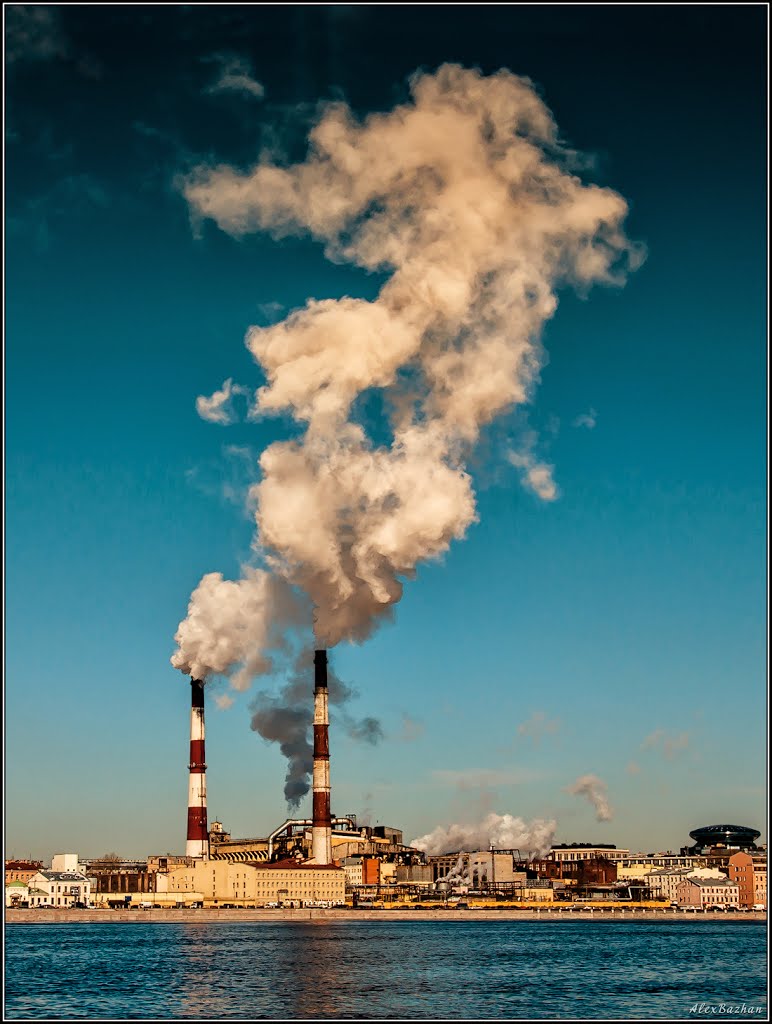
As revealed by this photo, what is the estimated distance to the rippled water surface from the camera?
45.1 m

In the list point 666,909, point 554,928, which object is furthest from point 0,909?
point 666,909

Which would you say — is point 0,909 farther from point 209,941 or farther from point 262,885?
point 262,885

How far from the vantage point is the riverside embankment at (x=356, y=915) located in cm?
12188

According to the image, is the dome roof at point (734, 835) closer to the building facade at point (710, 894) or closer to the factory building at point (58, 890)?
the building facade at point (710, 894)

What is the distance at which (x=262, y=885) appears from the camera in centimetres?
13275

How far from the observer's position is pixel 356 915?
423 ft

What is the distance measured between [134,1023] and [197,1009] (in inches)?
213

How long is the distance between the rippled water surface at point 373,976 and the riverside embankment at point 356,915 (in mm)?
23120

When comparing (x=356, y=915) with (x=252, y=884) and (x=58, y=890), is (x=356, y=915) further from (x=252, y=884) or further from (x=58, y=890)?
(x=58, y=890)

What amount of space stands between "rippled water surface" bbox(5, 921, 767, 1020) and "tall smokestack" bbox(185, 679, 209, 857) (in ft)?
66.7

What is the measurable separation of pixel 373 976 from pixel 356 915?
74.4 meters
